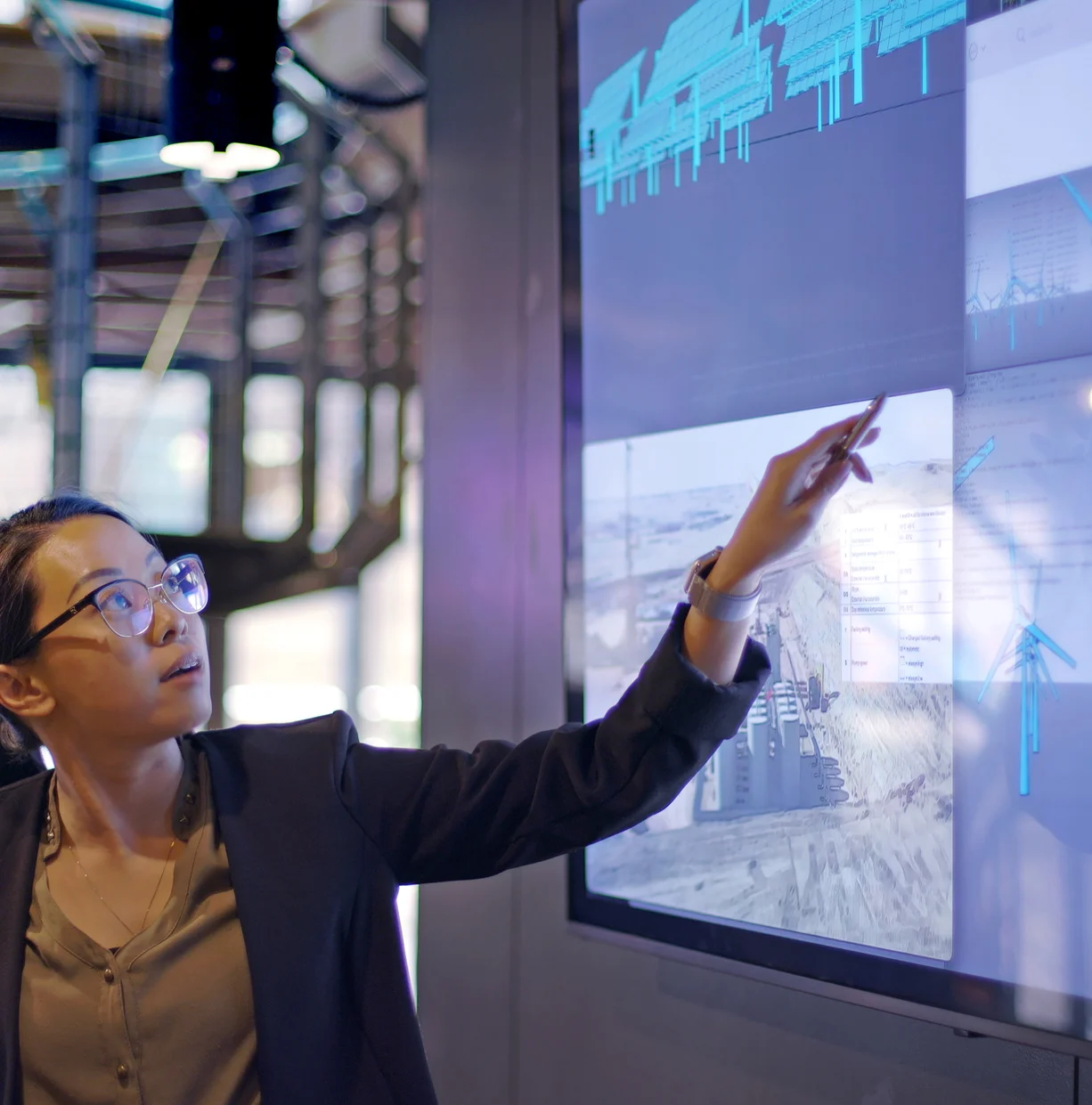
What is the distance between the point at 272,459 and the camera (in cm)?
485

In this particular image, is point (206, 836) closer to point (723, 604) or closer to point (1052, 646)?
point (723, 604)

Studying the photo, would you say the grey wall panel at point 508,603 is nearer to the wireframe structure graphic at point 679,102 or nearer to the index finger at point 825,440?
the wireframe structure graphic at point 679,102

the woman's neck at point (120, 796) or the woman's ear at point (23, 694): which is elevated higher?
the woman's ear at point (23, 694)

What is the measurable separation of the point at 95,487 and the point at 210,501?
0.43 m

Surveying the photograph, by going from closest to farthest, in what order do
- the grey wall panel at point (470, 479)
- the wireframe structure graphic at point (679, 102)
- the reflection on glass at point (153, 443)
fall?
the wireframe structure graphic at point (679, 102) → the grey wall panel at point (470, 479) → the reflection on glass at point (153, 443)

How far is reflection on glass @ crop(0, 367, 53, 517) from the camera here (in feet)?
13.3

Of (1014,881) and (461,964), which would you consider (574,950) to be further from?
(1014,881)

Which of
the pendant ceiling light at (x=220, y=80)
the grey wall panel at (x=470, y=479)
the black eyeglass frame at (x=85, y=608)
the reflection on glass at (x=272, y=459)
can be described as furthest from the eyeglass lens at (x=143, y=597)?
the reflection on glass at (x=272, y=459)

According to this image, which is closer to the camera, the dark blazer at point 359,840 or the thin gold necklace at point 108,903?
the dark blazer at point 359,840

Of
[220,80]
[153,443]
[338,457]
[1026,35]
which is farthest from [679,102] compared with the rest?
[338,457]

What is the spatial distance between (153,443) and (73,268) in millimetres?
740

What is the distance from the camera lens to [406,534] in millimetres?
5148

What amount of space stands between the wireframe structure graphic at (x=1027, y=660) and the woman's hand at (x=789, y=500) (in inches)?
10.4

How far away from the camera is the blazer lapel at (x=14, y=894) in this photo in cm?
120
